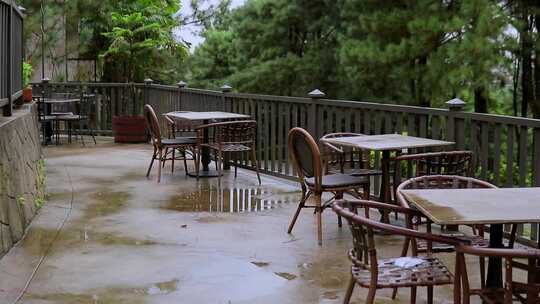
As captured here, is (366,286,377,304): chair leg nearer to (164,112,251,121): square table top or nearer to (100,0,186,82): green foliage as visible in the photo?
(164,112,251,121): square table top

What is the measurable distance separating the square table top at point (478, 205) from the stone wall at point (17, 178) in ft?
9.30

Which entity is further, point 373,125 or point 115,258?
point 373,125

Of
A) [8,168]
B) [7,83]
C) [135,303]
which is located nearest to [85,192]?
[7,83]

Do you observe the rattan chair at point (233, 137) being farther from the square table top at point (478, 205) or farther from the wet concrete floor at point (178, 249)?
the square table top at point (478, 205)

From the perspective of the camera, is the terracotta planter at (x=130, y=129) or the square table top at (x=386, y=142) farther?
the terracotta planter at (x=130, y=129)

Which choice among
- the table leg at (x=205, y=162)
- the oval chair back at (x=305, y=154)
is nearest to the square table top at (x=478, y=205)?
the oval chair back at (x=305, y=154)

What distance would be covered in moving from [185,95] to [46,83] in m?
3.32

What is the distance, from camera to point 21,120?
650cm

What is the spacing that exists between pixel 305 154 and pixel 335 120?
7.81ft

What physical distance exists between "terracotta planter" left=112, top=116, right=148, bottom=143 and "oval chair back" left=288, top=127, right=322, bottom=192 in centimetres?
698

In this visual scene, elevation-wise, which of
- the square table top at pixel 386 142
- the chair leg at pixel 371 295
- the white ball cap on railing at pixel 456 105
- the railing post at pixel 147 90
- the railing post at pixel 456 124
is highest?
the railing post at pixel 147 90

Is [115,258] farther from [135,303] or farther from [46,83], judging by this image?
[46,83]

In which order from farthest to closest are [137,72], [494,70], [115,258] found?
1. [137,72]
2. [494,70]
3. [115,258]

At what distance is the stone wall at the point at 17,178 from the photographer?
5.04 metres
